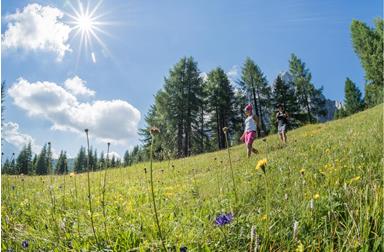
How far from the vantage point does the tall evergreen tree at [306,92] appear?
6131cm

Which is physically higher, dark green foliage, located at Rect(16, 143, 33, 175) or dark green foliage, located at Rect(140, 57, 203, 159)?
dark green foliage, located at Rect(140, 57, 203, 159)

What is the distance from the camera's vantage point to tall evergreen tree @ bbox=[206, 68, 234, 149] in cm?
5275

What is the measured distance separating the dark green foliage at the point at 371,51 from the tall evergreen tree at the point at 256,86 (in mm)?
15825

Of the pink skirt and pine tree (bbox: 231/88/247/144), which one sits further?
pine tree (bbox: 231/88/247/144)

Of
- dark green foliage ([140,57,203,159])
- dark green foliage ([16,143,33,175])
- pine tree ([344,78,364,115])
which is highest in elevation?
pine tree ([344,78,364,115])

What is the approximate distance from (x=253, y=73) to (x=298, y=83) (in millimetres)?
10430

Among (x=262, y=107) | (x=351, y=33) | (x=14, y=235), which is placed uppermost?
(x=351, y=33)

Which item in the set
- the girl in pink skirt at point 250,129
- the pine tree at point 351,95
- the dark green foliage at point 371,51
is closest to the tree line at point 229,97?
the dark green foliage at point 371,51

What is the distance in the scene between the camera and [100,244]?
238 centimetres

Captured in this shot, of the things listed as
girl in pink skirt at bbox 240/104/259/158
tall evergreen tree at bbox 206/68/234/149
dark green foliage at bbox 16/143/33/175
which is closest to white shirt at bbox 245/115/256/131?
girl in pink skirt at bbox 240/104/259/158

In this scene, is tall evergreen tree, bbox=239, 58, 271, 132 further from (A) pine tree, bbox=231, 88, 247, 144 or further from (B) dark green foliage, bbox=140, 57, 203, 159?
(B) dark green foliage, bbox=140, 57, 203, 159

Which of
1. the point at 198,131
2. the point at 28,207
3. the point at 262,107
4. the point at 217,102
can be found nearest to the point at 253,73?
the point at 262,107

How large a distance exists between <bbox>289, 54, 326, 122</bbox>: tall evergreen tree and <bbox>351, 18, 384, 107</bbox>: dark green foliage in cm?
914

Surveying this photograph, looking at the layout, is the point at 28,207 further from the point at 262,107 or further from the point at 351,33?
the point at 351,33
